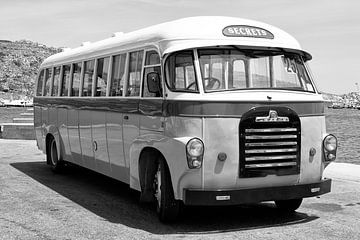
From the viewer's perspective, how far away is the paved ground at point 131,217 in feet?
24.9

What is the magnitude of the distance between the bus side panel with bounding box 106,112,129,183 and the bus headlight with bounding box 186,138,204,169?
222 cm

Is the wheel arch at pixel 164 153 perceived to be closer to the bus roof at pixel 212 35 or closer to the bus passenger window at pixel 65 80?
the bus roof at pixel 212 35

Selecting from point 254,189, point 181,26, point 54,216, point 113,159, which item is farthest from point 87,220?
point 181,26

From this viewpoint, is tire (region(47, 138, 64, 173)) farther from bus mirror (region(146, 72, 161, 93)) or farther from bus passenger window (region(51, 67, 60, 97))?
bus mirror (region(146, 72, 161, 93))

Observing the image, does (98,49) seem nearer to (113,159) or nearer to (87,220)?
(113,159)

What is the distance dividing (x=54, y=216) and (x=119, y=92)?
7.48 feet

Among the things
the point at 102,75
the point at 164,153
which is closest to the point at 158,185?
the point at 164,153

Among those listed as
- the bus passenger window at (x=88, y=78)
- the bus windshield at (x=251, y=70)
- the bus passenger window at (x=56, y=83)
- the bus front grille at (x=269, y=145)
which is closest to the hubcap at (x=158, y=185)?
the bus front grille at (x=269, y=145)

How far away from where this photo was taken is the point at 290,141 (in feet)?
25.9

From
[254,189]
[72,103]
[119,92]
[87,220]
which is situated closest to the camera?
[254,189]

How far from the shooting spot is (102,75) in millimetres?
10391

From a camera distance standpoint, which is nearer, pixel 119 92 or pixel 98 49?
pixel 119 92

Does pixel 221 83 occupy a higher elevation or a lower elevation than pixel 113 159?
higher

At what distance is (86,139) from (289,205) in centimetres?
429
